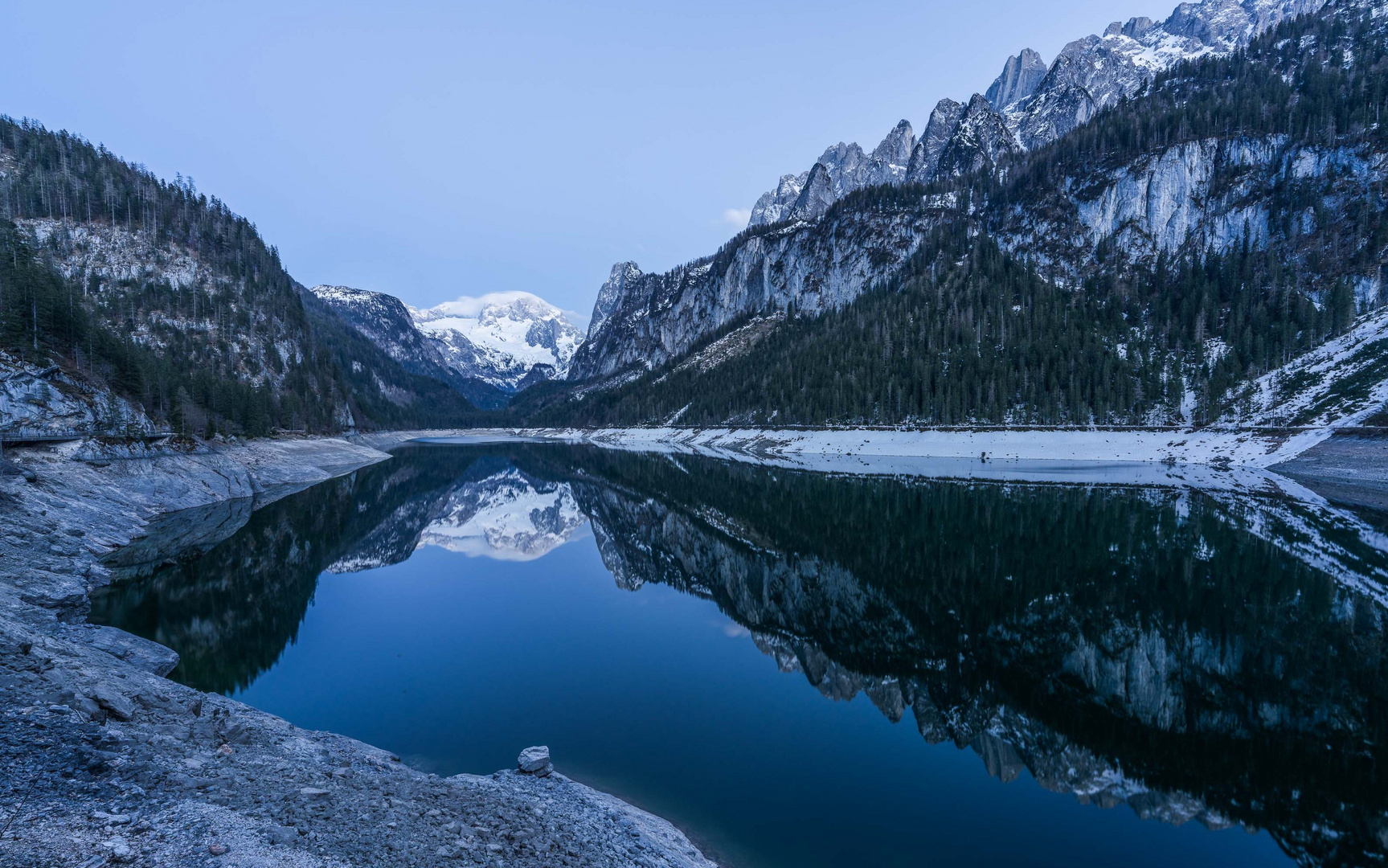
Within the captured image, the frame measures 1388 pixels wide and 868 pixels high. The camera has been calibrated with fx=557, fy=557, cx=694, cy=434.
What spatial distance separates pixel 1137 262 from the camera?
113938 millimetres

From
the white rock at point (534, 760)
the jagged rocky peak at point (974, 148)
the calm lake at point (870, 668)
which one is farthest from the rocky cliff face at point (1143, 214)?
the white rock at point (534, 760)

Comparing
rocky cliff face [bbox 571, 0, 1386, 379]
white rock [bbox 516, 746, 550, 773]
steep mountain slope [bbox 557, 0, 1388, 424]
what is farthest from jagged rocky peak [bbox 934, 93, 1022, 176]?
white rock [bbox 516, 746, 550, 773]

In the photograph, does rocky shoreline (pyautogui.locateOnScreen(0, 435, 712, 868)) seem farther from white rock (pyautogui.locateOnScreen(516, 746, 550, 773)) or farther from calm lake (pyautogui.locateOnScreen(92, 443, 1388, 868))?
calm lake (pyautogui.locateOnScreen(92, 443, 1388, 868))

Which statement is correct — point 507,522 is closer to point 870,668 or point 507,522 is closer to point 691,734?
point 691,734

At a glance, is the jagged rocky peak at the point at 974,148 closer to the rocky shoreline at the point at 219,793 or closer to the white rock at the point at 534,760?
the white rock at the point at 534,760

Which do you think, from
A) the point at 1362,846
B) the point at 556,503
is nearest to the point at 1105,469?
the point at 556,503

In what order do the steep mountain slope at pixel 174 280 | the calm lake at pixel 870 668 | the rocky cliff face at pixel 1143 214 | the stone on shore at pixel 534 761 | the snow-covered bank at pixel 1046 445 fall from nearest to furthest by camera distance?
the calm lake at pixel 870 668 → the stone on shore at pixel 534 761 → the snow-covered bank at pixel 1046 445 → the steep mountain slope at pixel 174 280 → the rocky cliff face at pixel 1143 214

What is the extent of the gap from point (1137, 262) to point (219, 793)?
A: 150 m

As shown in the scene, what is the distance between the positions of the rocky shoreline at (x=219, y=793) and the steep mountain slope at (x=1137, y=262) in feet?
299

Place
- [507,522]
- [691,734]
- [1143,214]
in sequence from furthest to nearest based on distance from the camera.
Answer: [1143,214], [507,522], [691,734]

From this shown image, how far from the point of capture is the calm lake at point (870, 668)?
10219 millimetres

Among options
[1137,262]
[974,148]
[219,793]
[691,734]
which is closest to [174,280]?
[219,793]

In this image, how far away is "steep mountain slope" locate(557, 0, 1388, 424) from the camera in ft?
278

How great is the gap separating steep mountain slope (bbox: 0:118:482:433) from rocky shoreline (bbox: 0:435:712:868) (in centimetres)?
5574
